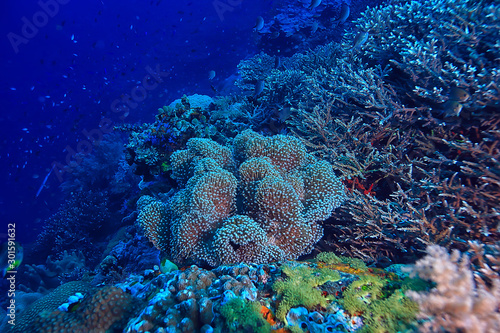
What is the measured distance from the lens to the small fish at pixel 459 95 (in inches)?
107

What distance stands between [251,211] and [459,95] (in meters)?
2.78

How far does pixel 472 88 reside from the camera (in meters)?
→ 3.02

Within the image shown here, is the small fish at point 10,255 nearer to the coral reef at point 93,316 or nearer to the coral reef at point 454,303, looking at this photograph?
the coral reef at point 93,316

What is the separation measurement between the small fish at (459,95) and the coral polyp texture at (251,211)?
1.69 meters

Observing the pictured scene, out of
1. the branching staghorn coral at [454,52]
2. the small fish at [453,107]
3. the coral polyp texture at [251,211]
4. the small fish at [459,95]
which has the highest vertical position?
the branching staghorn coral at [454,52]

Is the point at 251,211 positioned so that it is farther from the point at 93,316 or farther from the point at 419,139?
the point at 419,139

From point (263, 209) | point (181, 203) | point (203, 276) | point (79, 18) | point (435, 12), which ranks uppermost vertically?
point (79, 18)

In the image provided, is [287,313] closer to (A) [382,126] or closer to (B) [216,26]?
(A) [382,126]

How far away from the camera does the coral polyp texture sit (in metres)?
2.57

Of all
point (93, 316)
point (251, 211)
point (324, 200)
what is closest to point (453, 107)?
point (324, 200)

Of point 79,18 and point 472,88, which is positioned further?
point 79,18

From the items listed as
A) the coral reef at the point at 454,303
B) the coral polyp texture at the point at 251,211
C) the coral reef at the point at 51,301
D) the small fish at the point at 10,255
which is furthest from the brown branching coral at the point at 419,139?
the small fish at the point at 10,255

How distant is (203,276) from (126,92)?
29.1 m

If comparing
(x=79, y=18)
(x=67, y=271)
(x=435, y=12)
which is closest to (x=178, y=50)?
(x=67, y=271)
